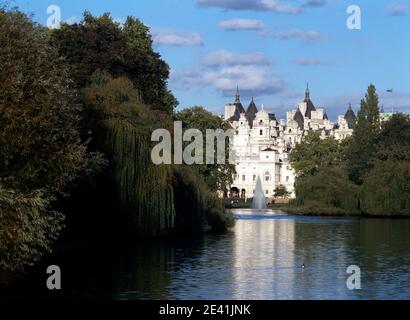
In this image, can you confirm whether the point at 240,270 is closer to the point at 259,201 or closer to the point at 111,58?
the point at 111,58

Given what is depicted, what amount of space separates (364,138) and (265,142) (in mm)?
65412

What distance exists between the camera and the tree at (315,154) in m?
118

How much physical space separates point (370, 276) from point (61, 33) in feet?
89.3

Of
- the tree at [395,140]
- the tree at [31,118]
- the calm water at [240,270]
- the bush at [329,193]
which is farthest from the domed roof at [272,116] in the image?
the tree at [31,118]

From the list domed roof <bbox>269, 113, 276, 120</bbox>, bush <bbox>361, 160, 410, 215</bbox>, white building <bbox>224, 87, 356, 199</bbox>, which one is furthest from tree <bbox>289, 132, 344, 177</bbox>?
domed roof <bbox>269, 113, 276, 120</bbox>

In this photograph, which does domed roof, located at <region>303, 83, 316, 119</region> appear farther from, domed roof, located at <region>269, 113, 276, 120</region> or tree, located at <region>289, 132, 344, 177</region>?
tree, located at <region>289, 132, 344, 177</region>

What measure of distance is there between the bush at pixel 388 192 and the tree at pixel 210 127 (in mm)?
10341

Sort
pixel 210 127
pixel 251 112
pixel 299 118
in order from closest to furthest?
pixel 210 127
pixel 251 112
pixel 299 118

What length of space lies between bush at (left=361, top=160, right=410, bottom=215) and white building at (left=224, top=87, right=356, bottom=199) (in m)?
58.5

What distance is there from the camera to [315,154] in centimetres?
12131

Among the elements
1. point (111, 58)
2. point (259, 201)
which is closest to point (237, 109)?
point (259, 201)

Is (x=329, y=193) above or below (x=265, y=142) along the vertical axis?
below
